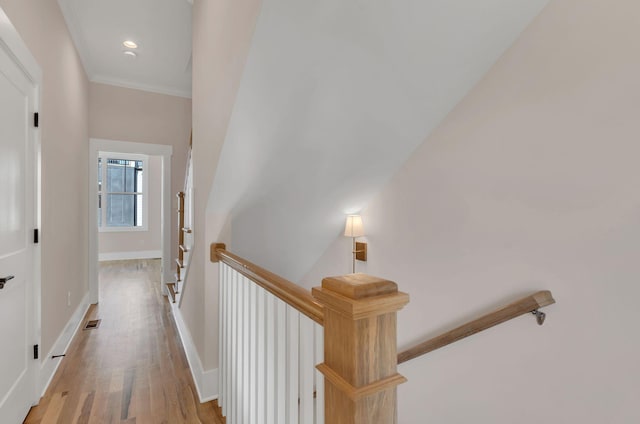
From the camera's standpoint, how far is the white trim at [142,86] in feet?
13.8

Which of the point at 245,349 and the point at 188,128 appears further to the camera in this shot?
the point at 188,128

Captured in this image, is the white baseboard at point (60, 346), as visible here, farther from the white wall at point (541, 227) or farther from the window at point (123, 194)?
the window at point (123, 194)

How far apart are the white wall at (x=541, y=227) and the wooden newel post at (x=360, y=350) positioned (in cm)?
128

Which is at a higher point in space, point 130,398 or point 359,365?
point 359,365

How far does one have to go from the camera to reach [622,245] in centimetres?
134

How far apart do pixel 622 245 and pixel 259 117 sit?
68.8 inches

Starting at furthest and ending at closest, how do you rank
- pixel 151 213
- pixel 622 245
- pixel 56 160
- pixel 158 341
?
pixel 151 213, pixel 158 341, pixel 56 160, pixel 622 245

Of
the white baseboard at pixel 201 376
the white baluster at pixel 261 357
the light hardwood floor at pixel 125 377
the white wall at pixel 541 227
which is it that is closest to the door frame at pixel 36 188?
the light hardwood floor at pixel 125 377

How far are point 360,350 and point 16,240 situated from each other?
7.06ft

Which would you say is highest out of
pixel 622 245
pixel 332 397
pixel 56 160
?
pixel 56 160

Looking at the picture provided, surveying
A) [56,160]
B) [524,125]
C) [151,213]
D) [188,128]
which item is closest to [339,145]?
[524,125]

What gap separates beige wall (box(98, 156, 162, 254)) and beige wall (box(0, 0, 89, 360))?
3955 mm

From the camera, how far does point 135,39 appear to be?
136 inches

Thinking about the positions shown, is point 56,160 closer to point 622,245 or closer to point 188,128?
point 188,128
